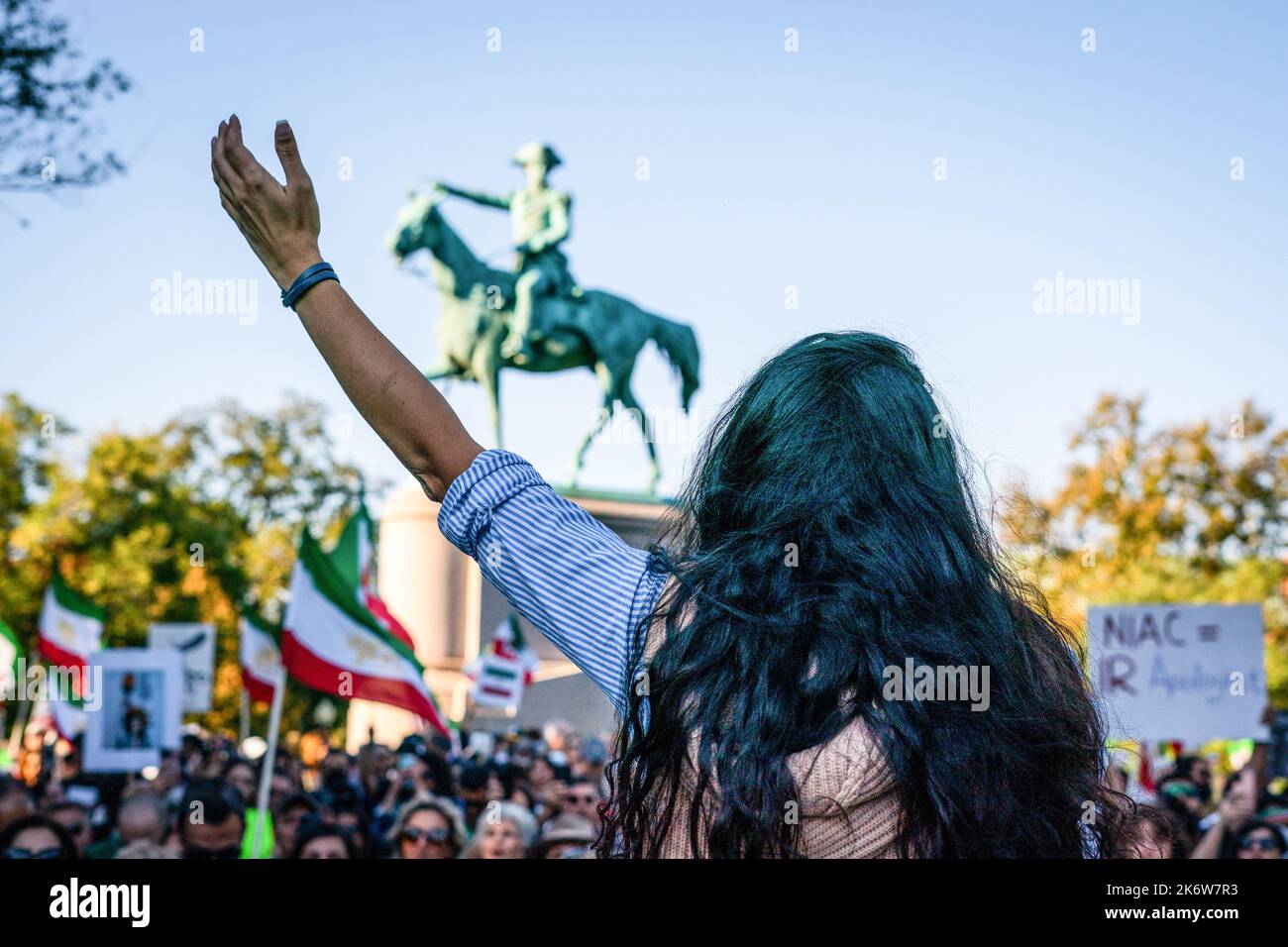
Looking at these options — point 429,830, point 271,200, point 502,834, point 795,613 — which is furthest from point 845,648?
point 429,830

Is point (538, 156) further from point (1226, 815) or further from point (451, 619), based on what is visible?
point (1226, 815)

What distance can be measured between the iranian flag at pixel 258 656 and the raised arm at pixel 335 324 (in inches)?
439

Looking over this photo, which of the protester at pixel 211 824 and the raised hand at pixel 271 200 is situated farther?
the protester at pixel 211 824

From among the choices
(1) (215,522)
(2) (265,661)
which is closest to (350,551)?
(2) (265,661)

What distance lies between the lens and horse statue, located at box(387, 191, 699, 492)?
1758cm

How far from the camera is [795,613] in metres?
1.33

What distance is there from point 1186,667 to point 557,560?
8472 mm

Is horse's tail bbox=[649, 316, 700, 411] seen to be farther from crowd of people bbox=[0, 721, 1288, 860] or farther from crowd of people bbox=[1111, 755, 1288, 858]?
crowd of people bbox=[1111, 755, 1288, 858]

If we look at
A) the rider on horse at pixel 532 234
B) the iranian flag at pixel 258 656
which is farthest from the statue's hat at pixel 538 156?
the iranian flag at pixel 258 656

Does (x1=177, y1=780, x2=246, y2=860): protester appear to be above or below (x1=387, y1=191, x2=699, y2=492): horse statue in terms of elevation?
below

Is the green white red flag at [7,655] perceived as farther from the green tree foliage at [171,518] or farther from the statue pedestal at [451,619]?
the green tree foliage at [171,518]

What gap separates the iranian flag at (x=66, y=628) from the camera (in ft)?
40.3

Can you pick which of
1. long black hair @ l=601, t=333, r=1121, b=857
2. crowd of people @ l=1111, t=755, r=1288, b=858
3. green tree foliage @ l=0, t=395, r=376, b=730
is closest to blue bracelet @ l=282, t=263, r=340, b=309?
long black hair @ l=601, t=333, r=1121, b=857

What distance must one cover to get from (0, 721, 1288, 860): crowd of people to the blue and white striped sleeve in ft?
1.78
